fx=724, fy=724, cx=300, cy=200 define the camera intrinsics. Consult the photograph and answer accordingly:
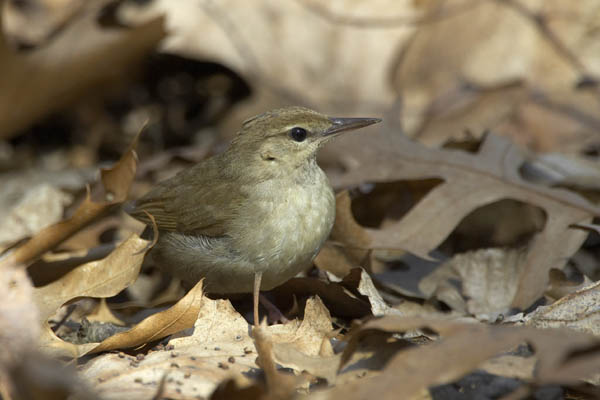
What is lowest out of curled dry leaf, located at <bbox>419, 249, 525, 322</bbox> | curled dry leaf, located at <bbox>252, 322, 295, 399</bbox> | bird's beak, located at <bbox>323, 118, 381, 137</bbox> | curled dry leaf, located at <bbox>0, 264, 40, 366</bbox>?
curled dry leaf, located at <bbox>419, 249, 525, 322</bbox>

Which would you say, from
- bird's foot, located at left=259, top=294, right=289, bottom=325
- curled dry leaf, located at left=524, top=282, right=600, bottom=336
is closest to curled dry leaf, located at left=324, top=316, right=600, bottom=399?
curled dry leaf, located at left=524, top=282, right=600, bottom=336

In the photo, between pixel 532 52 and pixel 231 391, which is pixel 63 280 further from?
pixel 532 52

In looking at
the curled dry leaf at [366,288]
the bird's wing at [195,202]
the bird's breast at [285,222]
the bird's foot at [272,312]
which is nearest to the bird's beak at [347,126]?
the bird's breast at [285,222]

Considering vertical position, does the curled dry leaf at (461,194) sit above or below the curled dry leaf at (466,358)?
below

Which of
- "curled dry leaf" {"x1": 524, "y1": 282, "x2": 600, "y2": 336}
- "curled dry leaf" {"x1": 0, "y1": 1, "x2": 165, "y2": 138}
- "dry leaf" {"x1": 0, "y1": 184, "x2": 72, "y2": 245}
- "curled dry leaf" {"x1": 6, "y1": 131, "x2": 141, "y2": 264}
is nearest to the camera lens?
"curled dry leaf" {"x1": 524, "y1": 282, "x2": 600, "y2": 336}

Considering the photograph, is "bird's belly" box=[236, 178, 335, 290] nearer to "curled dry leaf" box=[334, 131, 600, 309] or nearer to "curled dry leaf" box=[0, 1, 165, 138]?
"curled dry leaf" box=[334, 131, 600, 309]

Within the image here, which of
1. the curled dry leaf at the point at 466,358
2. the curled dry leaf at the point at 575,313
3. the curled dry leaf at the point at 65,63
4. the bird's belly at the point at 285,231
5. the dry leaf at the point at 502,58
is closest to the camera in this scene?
the curled dry leaf at the point at 466,358

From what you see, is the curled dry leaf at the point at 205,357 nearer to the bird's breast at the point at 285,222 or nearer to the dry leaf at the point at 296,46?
the bird's breast at the point at 285,222
